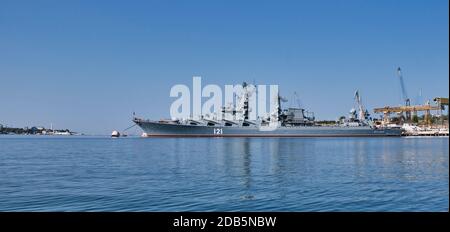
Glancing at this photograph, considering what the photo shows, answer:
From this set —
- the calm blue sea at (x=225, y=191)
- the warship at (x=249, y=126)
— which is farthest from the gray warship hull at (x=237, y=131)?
the calm blue sea at (x=225, y=191)

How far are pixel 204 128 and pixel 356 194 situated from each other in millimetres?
138432

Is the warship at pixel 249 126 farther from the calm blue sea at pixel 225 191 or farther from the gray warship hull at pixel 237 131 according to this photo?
the calm blue sea at pixel 225 191

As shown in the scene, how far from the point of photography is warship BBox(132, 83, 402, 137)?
15838 cm

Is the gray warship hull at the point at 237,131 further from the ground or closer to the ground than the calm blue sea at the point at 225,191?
further from the ground

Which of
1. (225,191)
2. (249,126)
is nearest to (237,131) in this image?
(249,126)

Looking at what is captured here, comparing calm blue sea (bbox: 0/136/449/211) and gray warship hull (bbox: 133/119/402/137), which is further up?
gray warship hull (bbox: 133/119/402/137)

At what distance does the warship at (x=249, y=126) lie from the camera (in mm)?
158375

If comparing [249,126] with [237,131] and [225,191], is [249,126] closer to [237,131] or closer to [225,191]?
[237,131]

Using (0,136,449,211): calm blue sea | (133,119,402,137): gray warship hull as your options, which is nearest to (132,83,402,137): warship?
(133,119,402,137): gray warship hull

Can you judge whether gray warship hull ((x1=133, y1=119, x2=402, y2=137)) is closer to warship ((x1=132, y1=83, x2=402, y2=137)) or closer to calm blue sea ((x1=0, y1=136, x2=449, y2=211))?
warship ((x1=132, y1=83, x2=402, y2=137))

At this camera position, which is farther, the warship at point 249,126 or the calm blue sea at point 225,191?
the warship at point 249,126

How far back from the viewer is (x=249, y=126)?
6275 inches
